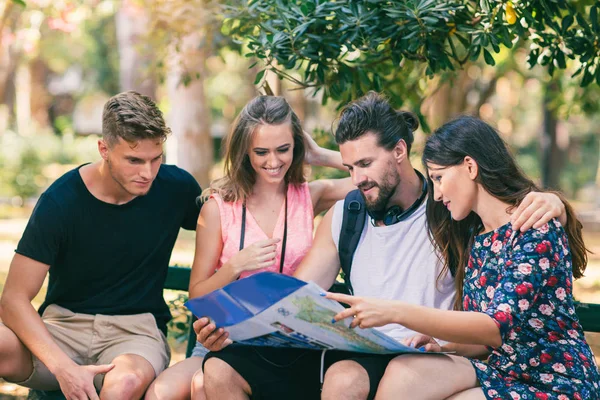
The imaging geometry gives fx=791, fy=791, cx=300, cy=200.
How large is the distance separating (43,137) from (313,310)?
20.9 metres

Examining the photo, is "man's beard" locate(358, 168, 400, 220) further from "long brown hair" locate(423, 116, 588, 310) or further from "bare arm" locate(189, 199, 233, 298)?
"bare arm" locate(189, 199, 233, 298)

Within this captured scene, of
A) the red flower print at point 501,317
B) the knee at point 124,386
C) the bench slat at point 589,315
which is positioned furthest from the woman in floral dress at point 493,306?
the knee at point 124,386

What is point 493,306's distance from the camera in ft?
9.34

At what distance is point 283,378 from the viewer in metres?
3.36

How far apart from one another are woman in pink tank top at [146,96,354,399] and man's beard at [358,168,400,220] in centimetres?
41

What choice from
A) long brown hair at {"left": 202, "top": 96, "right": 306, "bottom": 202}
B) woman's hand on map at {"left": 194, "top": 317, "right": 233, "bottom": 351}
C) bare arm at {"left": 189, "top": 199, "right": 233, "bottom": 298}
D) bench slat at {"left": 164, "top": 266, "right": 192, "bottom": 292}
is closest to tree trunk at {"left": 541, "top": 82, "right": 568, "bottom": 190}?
bench slat at {"left": 164, "top": 266, "right": 192, "bottom": 292}

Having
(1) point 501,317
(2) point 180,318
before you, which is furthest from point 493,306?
(2) point 180,318

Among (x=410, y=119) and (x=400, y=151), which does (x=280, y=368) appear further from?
(x=410, y=119)

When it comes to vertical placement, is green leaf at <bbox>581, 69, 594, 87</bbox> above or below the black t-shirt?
above

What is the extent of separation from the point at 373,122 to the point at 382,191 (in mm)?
319

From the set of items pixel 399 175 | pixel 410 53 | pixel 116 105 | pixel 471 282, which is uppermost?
pixel 410 53

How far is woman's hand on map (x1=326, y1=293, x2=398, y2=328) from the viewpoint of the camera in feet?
9.21

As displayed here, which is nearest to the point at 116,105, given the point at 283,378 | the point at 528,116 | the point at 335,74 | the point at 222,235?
the point at 222,235

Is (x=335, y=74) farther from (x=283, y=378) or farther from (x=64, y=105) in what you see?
(x=64, y=105)
